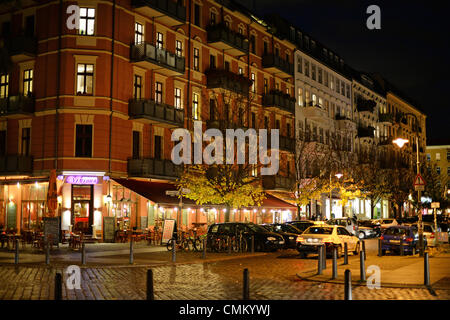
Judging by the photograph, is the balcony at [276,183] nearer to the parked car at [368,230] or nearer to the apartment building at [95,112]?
the parked car at [368,230]

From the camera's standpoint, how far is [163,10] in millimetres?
35469

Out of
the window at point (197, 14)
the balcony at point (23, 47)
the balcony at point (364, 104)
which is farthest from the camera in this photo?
the balcony at point (364, 104)

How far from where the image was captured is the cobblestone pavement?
1284 centimetres

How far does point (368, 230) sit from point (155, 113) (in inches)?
807

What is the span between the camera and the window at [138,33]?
35031mm

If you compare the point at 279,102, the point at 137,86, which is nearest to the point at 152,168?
the point at 137,86

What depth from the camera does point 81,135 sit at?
3262 cm

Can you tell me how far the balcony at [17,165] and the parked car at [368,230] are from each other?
985 inches

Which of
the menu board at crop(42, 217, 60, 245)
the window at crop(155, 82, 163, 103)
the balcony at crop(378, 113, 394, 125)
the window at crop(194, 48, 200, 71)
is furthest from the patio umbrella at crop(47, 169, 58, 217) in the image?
the balcony at crop(378, 113, 394, 125)

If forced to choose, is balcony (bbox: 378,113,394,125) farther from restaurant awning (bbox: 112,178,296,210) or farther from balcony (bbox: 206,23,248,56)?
restaurant awning (bbox: 112,178,296,210)

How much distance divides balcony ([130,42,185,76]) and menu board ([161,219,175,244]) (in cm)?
1088

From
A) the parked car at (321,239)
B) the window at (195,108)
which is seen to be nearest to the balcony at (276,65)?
the window at (195,108)

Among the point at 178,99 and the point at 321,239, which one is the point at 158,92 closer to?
the point at 178,99

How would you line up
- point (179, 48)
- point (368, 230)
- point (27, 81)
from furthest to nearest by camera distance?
point (368, 230) → point (179, 48) → point (27, 81)
